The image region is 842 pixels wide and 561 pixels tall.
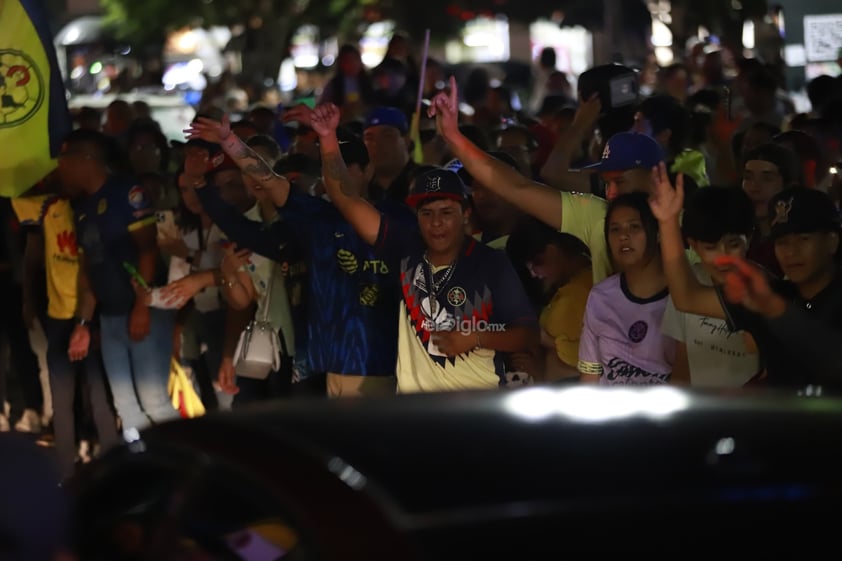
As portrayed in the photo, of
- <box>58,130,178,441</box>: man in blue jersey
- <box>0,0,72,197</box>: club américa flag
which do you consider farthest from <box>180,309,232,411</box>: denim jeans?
<box>0,0,72,197</box>: club américa flag

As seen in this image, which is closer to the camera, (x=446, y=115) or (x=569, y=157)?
(x=446, y=115)

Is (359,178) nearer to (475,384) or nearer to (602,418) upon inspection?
(475,384)

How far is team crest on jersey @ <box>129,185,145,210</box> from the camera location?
905 centimetres

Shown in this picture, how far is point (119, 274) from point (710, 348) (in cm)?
398

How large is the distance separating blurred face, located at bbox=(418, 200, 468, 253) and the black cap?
134 centimetres

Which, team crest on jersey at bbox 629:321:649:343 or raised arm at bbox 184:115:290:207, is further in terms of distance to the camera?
raised arm at bbox 184:115:290:207

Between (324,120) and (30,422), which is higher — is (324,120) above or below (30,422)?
above

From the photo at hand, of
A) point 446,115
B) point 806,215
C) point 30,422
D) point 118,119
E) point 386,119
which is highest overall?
point 118,119

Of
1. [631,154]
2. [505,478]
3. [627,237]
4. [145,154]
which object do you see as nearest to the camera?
[505,478]

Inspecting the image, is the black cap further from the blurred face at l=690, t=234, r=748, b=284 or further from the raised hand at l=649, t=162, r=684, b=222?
the raised hand at l=649, t=162, r=684, b=222

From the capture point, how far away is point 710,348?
6.21m

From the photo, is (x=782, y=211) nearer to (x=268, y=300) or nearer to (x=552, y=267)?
(x=552, y=267)

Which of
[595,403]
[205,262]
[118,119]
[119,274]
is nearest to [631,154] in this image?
[205,262]

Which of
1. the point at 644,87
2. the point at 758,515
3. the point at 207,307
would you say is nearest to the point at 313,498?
the point at 758,515
